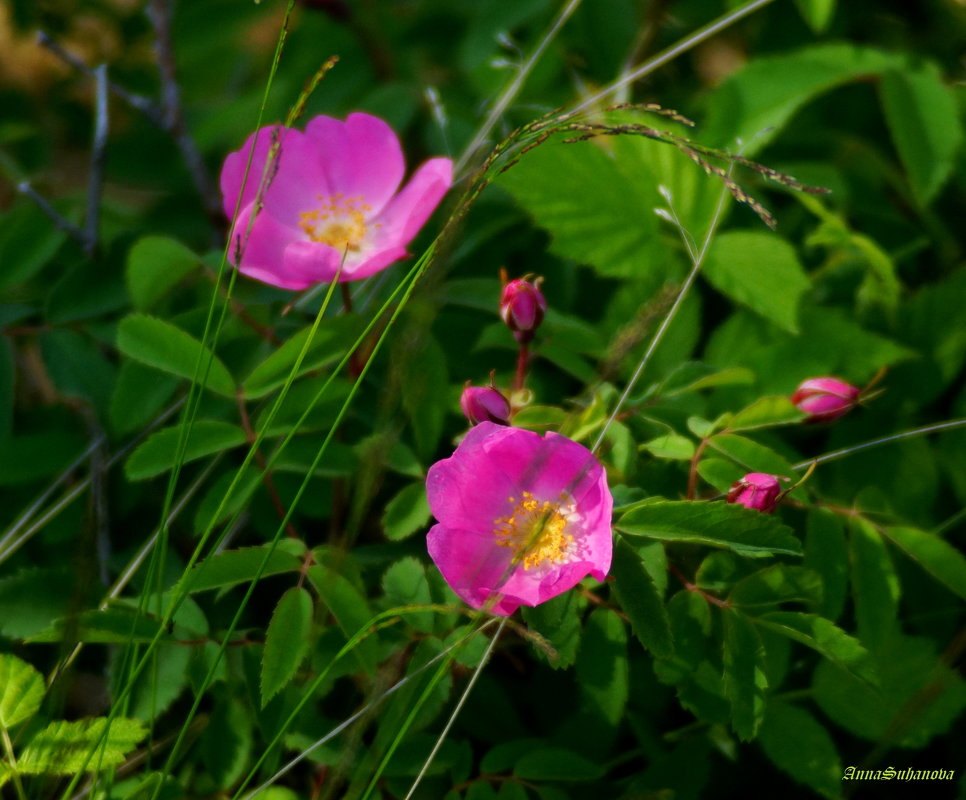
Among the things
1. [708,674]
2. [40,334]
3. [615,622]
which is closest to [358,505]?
[615,622]

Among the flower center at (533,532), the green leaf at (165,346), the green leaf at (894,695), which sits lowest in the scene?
the green leaf at (894,695)

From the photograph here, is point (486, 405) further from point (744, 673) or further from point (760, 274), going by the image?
point (760, 274)

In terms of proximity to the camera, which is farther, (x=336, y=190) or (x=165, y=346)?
(x=336, y=190)

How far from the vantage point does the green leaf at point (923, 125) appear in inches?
60.4

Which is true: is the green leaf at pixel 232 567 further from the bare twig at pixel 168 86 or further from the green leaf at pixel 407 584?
the bare twig at pixel 168 86

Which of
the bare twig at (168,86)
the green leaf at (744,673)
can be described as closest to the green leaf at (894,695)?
the green leaf at (744,673)

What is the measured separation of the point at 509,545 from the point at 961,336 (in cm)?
80

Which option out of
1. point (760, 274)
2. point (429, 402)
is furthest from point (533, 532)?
point (760, 274)

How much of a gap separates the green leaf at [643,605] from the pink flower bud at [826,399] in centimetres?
32

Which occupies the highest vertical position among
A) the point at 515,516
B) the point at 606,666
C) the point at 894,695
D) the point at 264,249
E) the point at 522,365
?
the point at 264,249

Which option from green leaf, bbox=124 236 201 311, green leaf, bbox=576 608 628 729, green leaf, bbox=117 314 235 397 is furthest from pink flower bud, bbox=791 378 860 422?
green leaf, bbox=124 236 201 311

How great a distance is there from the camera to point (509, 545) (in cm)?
104

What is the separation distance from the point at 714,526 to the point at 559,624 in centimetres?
19

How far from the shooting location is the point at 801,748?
3.53 feet
